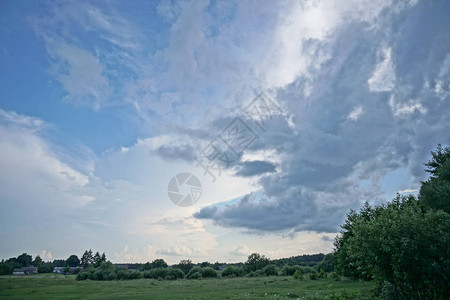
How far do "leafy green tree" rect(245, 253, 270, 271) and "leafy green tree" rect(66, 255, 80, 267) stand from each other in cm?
13164

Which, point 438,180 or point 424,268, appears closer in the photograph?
point 424,268

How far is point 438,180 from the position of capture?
36750mm

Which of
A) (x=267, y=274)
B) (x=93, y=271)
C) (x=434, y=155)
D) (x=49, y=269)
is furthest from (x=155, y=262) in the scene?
(x=434, y=155)

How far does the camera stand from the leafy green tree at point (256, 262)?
126 m

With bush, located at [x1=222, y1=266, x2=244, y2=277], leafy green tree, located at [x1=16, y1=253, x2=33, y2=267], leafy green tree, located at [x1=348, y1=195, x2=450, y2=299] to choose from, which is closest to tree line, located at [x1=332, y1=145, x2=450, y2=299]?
leafy green tree, located at [x1=348, y1=195, x2=450, y2=299]

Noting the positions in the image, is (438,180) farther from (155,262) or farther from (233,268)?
(155,262)

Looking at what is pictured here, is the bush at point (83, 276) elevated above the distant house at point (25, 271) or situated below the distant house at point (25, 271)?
below

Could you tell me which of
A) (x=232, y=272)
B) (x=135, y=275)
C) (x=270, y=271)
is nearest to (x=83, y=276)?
(x=135, y=275)

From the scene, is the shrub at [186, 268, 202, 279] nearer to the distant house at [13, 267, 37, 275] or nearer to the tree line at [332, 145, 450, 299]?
the tree line at [332, 145, 450, 299]

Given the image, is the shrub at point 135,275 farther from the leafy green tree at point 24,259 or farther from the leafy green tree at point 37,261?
the leafy green tree at point 37,261

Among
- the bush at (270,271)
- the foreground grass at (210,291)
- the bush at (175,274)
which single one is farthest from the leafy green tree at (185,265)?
the foreground grass at (210,291)

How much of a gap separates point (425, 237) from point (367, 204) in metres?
35.8

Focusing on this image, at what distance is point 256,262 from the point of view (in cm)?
12775

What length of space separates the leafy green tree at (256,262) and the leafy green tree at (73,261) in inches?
5183
